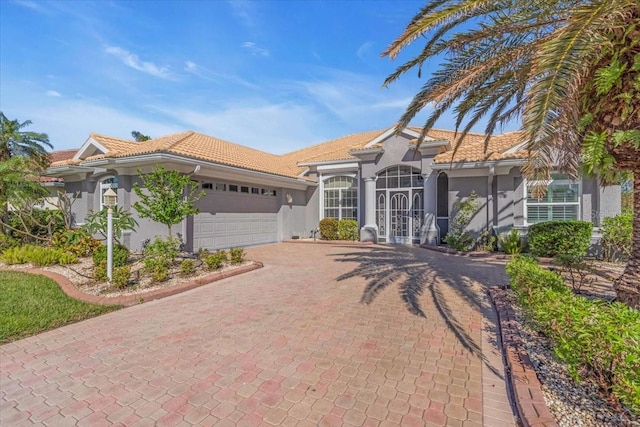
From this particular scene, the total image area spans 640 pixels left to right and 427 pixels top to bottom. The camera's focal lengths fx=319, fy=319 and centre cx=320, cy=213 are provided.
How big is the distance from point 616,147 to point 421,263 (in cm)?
729

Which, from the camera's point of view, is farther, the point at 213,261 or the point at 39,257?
the point at 39,257

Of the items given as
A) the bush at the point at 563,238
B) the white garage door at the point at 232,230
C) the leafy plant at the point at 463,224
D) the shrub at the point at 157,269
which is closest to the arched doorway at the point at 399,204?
the leafy plant at the point at 463,224

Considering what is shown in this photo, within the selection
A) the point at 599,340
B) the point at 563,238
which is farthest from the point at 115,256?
the point at 563,238

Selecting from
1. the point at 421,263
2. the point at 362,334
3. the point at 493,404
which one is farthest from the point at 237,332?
the point at 421,263

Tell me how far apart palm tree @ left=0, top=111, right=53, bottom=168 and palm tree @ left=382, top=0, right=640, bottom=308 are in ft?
66.6

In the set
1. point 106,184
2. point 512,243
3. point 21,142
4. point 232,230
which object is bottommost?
point 512,243

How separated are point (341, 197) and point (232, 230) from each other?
280 inches

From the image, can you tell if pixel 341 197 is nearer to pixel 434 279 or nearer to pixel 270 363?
pixel 434 279

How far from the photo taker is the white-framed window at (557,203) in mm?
12867

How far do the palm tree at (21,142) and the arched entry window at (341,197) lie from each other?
51.7 ft

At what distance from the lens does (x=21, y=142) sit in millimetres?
17641

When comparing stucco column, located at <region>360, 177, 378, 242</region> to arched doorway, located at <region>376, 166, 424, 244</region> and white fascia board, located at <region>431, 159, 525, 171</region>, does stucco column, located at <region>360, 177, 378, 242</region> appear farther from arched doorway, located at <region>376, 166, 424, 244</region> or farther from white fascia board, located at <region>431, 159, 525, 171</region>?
white fascia board, located at <region>431, 159, 525, 171</region>

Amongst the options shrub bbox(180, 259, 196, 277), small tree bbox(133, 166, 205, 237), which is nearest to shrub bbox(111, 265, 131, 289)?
shrub bbox(180, 259, 196, 277)

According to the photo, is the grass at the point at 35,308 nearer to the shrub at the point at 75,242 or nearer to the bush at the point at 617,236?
the shrub at the point at 75,242
